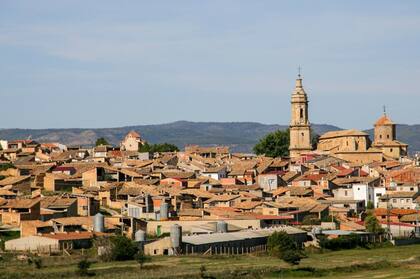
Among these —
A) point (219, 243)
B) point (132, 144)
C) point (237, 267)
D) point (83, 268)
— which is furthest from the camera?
point (132, 144)

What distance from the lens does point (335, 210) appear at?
87.1m

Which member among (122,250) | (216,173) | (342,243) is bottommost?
(342,243)

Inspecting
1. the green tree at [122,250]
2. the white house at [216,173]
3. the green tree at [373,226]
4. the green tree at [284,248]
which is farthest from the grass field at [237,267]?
the white house at [216,173]

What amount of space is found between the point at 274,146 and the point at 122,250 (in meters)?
83.7

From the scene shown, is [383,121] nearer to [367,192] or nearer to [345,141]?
[345,141]

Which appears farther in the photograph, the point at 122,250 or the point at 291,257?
the point at 291,257

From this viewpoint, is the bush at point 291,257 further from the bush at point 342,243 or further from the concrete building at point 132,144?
the concrete building at point 132,144

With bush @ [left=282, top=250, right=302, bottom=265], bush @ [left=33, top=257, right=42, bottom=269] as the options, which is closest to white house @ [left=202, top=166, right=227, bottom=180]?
bush @ [left=282, top=250, right=302, bottom=265]

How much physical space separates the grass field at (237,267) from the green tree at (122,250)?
1.26 meters

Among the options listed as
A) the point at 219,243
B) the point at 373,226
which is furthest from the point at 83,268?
the point at 373,226

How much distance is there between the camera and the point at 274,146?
145250mm

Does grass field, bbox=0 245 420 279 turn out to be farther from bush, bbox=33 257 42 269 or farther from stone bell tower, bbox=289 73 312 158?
stone bell tower, bbox=289 73 312 158

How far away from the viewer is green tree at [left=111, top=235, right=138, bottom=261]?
62.7m

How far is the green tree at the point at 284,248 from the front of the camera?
6356cm
